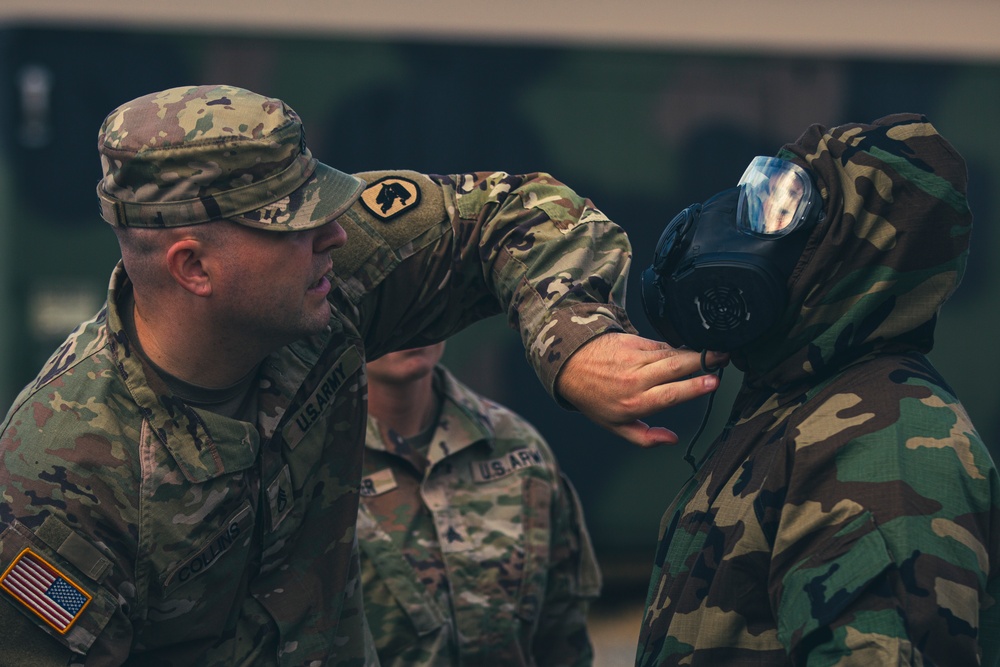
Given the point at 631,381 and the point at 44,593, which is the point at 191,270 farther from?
the point at 631,381

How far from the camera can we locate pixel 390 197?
2.57 metres

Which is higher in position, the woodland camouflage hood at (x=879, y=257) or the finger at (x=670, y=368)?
the woodland camouflage hood at (x=879, y=257)

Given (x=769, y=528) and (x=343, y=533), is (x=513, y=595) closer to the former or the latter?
(x=343, y=533)

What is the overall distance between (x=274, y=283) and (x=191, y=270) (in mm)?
139

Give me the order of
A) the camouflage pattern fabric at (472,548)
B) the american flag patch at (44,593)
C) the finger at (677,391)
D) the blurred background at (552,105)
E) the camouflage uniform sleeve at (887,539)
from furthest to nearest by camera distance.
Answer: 1. the blurred background at (552,105)
2. the camouflage pattern fabric at (472,548)
3. the american flag patch at (44,593)
4. the finger at (677,391)
5. the camouflage uniform sleeve at (887,539)

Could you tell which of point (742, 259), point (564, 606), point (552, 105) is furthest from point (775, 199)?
point (552, 105)

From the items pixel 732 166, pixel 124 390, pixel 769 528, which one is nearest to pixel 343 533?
pixel 124 390

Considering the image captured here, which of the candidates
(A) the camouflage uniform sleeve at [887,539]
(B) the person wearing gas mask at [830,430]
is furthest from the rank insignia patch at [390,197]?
(A) the camouflage uniform sleeve at [887,539]

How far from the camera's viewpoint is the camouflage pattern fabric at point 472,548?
10.9 feet

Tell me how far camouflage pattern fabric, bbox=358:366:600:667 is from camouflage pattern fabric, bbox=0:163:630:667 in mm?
552

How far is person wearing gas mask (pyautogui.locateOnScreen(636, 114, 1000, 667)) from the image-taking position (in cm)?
179

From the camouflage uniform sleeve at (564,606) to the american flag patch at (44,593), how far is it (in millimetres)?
1641

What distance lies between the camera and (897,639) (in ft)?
5.67

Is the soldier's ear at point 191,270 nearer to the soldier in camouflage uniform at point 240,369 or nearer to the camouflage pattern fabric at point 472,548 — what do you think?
the soldier in camouflage uniform at point 240,369
